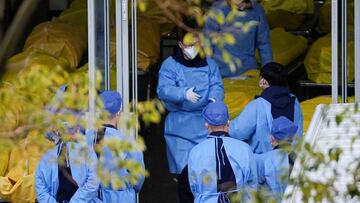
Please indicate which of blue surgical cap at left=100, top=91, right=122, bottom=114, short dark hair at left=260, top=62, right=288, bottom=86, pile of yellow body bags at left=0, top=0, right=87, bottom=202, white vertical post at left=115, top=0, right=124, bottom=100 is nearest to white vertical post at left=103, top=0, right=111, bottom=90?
white vertical post at left=115, top=0, right=124, bottom=100

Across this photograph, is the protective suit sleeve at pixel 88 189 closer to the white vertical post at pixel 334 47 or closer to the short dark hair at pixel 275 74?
the short dark hair at pixel 275 74

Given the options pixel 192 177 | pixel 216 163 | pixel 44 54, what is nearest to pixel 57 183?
pixel 192 177

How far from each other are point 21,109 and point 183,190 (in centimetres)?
445

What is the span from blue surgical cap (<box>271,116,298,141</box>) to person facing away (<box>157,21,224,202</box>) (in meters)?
0.93

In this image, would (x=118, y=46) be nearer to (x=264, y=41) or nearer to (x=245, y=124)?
(x=245, y=124)

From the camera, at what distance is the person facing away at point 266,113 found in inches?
297

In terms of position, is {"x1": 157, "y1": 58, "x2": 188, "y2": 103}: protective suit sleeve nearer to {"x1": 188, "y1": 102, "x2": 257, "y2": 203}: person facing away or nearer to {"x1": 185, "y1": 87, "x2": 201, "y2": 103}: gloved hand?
{"x1": 185, "y1": 87, "x2": 201, "y2": 103}: gloved hand

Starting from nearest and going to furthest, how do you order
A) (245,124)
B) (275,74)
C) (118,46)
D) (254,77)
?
1. (245,124)
2. (275,74)
3. (118,46)
4. (254,77)

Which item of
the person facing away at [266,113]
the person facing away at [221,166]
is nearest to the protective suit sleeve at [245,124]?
the person facing away at [266,113]

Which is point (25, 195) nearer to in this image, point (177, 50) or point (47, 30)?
point (177, 50)

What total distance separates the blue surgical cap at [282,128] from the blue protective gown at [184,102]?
3.09 feet

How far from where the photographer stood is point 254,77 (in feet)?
30.2

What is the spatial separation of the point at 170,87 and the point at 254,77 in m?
1.50

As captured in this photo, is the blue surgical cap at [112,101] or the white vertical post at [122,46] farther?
the white vertical post at [122,46]
